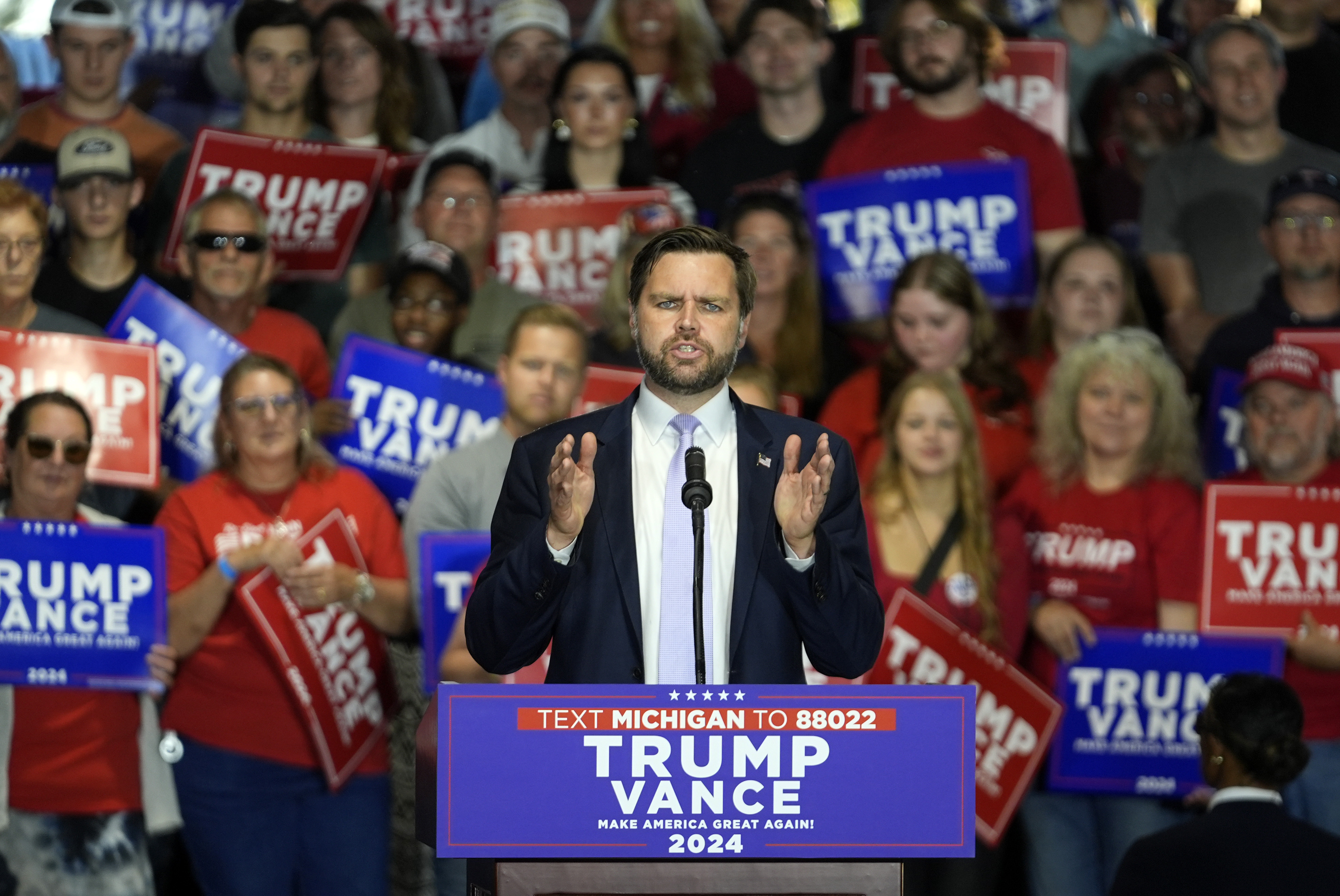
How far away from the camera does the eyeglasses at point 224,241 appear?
6.17 m

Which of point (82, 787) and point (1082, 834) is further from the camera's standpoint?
point (1082, 834)

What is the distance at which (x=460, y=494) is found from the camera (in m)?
5.47

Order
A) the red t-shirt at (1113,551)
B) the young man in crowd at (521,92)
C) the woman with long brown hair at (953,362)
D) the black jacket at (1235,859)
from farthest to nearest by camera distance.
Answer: the young man in crowd at (521,92), the woman with long brown hair at (953,362), the red t-shirt at (1113,551), the black jacket at (1235,859)

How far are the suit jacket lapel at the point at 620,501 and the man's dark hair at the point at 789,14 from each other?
4192 millimetres

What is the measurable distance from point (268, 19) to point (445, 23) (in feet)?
4.77

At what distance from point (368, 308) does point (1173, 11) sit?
13.9 ft

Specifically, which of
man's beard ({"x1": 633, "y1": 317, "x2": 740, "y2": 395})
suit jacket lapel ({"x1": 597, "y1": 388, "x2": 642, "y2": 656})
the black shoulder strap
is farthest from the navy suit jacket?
the black shoulder strap

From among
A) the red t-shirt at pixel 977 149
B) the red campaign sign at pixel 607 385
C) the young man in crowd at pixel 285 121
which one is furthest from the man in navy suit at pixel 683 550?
the young man in crowd at pixel 285 121

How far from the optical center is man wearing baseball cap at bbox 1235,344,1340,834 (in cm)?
541

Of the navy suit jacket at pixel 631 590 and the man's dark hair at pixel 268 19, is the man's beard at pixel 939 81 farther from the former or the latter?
the navy suit jacket at pixel 631 590

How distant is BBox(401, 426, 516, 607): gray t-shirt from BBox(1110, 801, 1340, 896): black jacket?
6.77ft

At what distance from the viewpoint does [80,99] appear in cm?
716

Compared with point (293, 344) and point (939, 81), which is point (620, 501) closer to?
A: point (293, 344)

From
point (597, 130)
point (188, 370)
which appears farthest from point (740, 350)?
point (597, 130)
